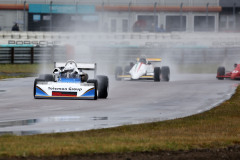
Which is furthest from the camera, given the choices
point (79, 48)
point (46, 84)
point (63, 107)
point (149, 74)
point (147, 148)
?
point (79, 48)

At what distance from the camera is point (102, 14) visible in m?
42.5

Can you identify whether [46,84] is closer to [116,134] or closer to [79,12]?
[116,134]

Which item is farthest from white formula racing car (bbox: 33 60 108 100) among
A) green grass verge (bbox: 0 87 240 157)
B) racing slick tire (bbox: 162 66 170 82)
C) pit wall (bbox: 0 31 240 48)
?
pit wall (bbox: 0 31 240 48)

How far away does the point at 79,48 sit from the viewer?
125 feet

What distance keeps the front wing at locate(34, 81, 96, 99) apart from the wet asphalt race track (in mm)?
202

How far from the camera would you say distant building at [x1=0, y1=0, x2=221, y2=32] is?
1676 inches

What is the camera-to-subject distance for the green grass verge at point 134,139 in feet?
30.2

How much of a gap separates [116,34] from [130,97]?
69.5 feet

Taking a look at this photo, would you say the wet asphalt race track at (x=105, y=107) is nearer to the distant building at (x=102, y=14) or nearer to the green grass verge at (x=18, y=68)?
the green grass verge at (x=18, y=68)

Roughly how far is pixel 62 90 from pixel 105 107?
4.93ft

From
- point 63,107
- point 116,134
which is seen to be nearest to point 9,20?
point 63,107

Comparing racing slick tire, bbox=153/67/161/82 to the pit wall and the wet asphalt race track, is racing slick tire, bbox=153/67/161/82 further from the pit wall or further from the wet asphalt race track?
the pit wall

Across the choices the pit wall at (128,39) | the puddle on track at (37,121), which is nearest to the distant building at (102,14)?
the pit wall at (128,39)

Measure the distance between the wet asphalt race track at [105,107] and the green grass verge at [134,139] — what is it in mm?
749
